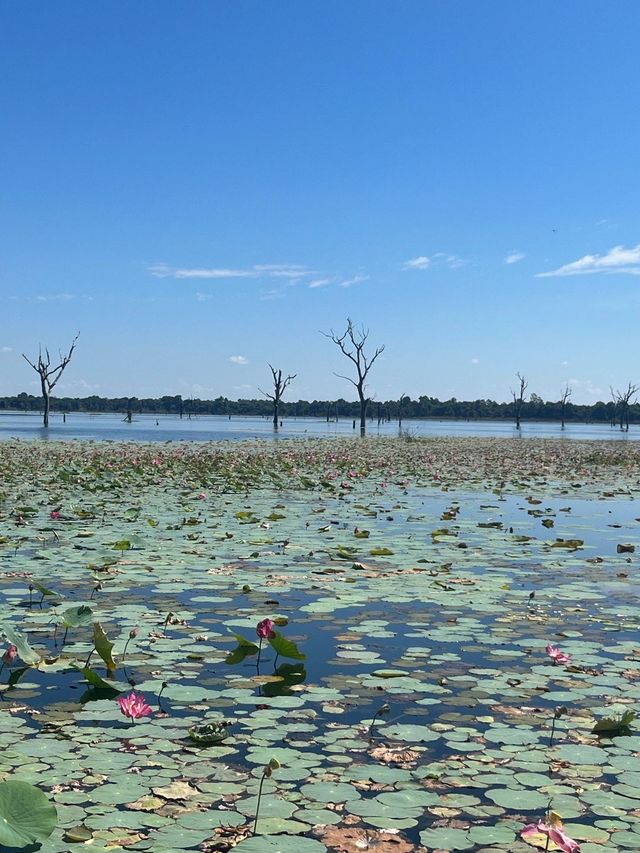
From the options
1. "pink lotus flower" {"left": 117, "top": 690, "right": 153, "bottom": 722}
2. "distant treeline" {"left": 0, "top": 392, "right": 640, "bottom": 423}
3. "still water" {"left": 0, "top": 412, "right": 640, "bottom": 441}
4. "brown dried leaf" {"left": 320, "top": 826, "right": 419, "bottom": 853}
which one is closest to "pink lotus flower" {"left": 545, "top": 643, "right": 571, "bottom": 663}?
"brown dried leaf" {"left": 320, "top": 826, "right": 419, "bottom": 853}

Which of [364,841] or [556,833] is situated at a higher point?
[556,833]

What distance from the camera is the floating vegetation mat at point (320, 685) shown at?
2.99 meters

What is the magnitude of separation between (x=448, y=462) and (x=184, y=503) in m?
12.6

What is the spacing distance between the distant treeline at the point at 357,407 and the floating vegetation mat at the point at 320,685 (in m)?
110

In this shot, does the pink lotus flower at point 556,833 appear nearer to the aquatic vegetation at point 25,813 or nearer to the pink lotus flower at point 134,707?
the aquatic vegetation at point 25,813

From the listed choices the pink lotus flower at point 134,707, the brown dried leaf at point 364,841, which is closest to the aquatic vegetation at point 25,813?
the brown dried leaf at point 364,841

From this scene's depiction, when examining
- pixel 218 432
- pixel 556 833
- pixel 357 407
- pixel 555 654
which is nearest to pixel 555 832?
pixel 556 833

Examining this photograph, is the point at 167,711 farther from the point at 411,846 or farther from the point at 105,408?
the point at 105,408

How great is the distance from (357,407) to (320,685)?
137 metres

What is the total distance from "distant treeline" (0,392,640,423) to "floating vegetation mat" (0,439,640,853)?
109697mm

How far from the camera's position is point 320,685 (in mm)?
4461

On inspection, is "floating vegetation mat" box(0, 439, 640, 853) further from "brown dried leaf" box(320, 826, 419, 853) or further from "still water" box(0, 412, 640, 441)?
"still water" box(0, 412, 640, 441)

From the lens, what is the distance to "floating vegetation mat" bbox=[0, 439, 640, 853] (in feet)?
9.80

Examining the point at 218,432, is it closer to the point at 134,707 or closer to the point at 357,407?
the point at 134,707
